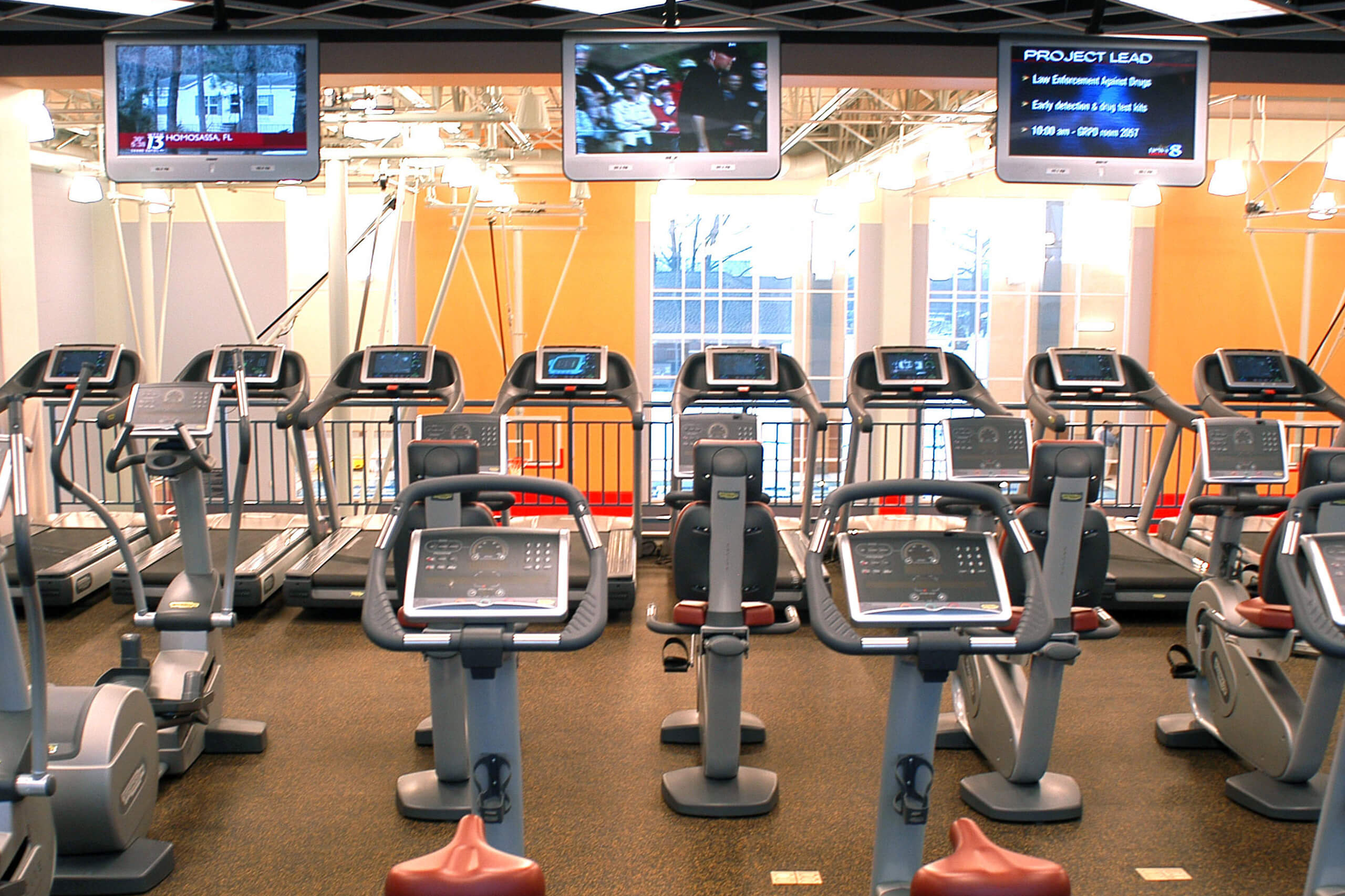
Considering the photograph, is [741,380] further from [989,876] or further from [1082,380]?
[989,876]

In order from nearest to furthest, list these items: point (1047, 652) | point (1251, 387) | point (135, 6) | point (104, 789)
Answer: point (104, 789) → point (1047, 652) → point (135, 6) → point (1251, 387)

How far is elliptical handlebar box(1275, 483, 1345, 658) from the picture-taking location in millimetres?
2432

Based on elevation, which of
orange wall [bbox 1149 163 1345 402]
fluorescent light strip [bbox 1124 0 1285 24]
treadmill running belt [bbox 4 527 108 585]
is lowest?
treadmill running belt [bbox 4 527 108 585]

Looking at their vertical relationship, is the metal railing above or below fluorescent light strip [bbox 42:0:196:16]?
below

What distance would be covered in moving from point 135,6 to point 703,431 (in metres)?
3.40

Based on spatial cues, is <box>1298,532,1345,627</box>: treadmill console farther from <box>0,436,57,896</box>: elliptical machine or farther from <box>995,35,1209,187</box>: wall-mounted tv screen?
<box>0,436,57,896</box>: elliptical machine

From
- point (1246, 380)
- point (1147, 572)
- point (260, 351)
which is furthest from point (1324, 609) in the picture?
point (260, 351)

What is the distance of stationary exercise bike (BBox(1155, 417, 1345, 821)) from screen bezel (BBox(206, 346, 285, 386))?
504 centimetres

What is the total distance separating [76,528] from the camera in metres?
6.75

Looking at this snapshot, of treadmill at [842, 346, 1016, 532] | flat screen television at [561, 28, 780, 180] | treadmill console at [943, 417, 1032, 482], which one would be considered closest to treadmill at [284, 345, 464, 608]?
flat screen television at [561, 28, 780, 180]

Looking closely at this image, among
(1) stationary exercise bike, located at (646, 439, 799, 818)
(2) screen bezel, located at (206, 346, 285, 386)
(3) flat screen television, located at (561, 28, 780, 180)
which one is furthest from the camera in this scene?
(2) screen bezel, located at (206, 346, 285, 386)

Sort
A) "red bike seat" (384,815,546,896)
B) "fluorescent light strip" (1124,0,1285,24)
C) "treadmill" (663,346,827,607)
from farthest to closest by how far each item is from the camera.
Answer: "treadmill" (663,346,827,607) → "fluorescent light strip" (1124,0,1285,24) → "red bike seat" (384,815,546,896)

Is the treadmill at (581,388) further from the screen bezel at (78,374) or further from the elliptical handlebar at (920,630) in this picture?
the elliptical handlebar at (920,630)

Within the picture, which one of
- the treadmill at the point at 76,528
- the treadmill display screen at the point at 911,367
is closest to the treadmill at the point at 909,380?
the treadmill display screen at the point at 911,367
